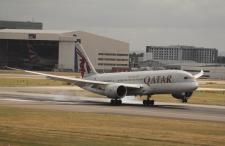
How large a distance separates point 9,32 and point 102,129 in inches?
6753

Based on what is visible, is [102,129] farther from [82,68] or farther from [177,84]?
[82,68]

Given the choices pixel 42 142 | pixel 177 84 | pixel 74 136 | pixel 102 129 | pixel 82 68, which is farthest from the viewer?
pixel 82 68

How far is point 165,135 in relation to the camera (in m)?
28.6

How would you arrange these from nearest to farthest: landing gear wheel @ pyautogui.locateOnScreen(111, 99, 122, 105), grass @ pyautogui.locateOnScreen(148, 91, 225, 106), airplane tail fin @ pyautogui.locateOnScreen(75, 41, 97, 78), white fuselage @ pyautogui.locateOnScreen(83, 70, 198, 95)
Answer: white fuselage @ pyautogui.locateOnScreen(83, 70, 198, 95), landing gear wheel @ pyautogui.locateOnScreen(111, 99, 122, 105), grass @ pyautogui.locateOnScreen(148, 91, 225, 106), airplane tail fin @ pyautogui.locateOnScreen(75, 41, 97, 78)

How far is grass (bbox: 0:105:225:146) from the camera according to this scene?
26.0 m

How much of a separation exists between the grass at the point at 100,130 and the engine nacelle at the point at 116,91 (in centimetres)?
1647

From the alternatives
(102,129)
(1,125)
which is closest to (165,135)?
(102,129)

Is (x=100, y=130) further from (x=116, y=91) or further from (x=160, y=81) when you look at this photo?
(x=116, y=91)

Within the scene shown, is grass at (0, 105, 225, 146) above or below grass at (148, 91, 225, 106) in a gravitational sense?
above

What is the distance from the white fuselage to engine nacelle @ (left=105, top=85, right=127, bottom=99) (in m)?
0.77

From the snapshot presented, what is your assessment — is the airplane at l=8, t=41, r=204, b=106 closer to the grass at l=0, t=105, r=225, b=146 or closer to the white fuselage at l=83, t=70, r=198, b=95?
the white fuselage at l=83, t=70, r=198, b=95

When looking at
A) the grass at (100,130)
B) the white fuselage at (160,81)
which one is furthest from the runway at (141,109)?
the grass at (100,130)

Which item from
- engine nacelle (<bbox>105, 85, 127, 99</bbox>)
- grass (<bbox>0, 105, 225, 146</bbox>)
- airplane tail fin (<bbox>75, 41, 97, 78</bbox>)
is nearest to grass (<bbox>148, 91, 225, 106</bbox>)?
airplane tail fin (<bbox>75, 41, 97, 78</bbox>)

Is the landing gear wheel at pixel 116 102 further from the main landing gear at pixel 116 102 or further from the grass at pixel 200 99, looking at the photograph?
the grass at pixel 200 99
